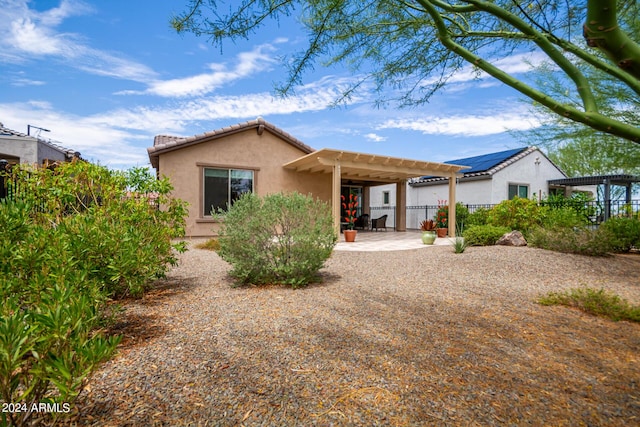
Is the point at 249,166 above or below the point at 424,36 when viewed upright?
below

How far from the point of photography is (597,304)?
415 centimetres

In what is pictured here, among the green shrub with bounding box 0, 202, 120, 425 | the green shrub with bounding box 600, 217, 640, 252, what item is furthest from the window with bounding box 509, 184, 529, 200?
the green shrub with bounding box 0, 202, 120, 425

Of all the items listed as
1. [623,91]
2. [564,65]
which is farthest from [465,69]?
[623,91]

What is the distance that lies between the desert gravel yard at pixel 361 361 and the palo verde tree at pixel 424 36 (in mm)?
2011

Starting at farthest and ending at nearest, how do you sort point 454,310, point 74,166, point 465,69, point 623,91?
point 623,91 → point 465,69 → point 74,166 → point 454,310

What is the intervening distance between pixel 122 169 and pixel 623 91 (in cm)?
989

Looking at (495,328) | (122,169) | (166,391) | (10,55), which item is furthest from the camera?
(10,55)

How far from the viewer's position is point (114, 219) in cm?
411

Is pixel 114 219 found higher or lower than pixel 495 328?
higher

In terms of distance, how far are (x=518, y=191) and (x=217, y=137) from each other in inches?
676

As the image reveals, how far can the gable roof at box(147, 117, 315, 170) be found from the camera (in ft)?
36.3

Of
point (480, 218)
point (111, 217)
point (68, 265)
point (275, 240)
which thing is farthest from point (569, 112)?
point (480, 218)

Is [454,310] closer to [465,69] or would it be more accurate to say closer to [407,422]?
[407,422]

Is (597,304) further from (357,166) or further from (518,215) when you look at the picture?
(357,166)
